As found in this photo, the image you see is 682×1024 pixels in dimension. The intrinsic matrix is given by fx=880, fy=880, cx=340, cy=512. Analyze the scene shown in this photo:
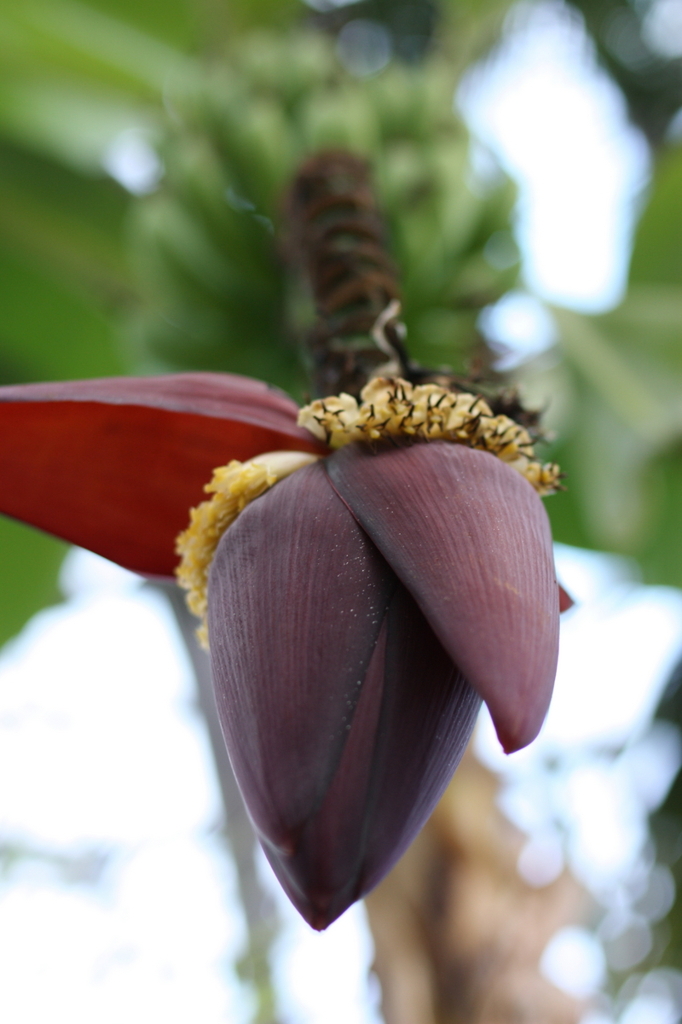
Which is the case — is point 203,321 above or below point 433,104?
below

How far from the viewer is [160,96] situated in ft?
3.53

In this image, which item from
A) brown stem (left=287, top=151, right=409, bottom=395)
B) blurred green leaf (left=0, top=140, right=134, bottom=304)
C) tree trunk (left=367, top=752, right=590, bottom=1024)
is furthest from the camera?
blurred green leaf (left=0, top=140, right=134, bottom=304)

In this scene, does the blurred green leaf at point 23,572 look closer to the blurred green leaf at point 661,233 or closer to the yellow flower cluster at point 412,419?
the yellow flower cluster at point 412,419

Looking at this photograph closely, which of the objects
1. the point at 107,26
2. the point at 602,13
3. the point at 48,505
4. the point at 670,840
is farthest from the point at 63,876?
the point at 602,13

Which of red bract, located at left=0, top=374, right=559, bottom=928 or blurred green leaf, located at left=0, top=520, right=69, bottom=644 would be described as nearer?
red bract, located at left=0, top=374, right=559, bottom=928

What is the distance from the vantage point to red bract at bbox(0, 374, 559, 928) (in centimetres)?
30

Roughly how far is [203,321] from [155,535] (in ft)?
1.81

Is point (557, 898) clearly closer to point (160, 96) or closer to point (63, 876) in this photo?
point (160, 96)

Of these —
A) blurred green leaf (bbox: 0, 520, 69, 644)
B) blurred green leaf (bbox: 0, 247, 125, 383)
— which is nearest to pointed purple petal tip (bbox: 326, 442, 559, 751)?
blurred green leaf (bbox: 0, 520, 69, 644)

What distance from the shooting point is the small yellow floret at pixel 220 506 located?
0.38 meters

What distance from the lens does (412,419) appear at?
0.39m

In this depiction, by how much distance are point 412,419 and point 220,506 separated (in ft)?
0.31

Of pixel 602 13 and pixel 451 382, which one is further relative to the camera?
pixel 602 13

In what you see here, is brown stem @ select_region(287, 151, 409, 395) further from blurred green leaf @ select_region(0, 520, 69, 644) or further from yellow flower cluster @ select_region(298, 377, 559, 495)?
blurred green leaf @ select_region(0, 520, 69, 644)
